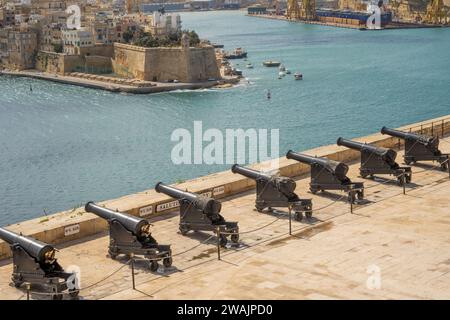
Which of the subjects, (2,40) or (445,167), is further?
(2,40)

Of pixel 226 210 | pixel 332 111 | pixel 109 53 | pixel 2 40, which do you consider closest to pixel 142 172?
pixel 332 111

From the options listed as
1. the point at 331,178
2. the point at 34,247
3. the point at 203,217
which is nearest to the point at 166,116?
the point at 331,178

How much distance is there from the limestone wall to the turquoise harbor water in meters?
4.08

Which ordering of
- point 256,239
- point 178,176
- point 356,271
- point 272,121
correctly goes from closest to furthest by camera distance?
point 356,271
point 256,239
point 178,176
point 272,121

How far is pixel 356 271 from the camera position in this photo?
35.8ft

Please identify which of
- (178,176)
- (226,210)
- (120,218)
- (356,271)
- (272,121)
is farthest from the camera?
(272,121)

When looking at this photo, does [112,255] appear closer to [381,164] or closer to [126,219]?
[126,219]

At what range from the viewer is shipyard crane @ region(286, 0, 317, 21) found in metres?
157

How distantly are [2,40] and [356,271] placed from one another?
8786cm

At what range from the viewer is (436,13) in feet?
450

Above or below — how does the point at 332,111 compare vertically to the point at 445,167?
below

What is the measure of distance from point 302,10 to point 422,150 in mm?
148293

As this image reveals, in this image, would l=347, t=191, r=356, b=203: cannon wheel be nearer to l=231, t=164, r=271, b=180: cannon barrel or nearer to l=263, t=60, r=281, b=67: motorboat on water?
l=231, t=164, r=271, b=180: cannon barrel

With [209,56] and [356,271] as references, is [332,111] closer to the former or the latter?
[209,56]
